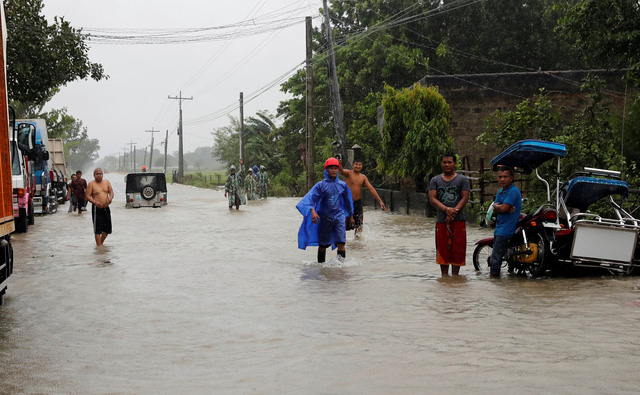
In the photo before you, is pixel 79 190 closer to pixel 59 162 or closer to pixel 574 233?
pixel 59 162

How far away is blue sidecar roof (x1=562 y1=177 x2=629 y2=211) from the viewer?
10.6 meters

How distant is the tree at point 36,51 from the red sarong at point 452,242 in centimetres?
1765

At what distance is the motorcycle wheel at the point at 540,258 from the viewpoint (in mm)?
10664

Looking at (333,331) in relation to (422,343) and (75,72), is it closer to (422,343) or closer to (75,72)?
(422,343)

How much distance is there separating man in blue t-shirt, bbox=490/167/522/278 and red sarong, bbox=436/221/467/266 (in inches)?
17.5

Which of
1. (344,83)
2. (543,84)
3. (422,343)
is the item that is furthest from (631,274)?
(344,83)

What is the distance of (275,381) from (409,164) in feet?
65.7

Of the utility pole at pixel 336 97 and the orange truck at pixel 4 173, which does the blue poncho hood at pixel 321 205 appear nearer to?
the orange truck at pixel 4 173

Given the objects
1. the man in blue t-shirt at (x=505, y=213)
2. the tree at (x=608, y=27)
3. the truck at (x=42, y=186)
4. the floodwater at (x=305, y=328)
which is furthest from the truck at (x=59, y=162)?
the man in blue t-shirt at (x=505, y=213)

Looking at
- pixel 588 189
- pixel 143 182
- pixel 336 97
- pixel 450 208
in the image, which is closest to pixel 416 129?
pixel 336 97

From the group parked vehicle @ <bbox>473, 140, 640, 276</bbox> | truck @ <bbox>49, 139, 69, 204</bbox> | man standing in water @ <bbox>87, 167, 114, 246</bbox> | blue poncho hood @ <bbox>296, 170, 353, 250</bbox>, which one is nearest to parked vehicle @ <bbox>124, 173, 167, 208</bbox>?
A: truck @ <bbox>49, 139, 69, 204</bbox>

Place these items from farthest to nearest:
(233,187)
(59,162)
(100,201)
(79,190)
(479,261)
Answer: (59,162)
(233,187)
(79,190)
(100,201)
(479,261)

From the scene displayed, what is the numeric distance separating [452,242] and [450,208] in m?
0.51

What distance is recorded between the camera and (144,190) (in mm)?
32375
